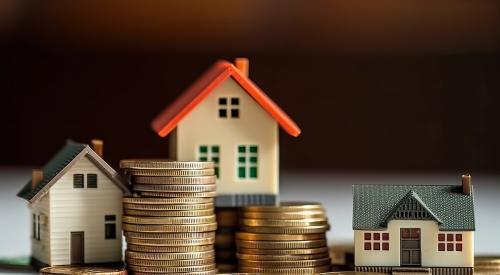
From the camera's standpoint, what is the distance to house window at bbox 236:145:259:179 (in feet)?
14.4

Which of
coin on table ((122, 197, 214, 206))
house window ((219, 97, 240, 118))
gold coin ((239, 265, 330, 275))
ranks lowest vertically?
gold coin ((239, 265, 330, 275))

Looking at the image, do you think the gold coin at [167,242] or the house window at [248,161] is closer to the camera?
the gold coin at [167,242]

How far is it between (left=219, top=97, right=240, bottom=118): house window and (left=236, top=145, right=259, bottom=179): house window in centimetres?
16

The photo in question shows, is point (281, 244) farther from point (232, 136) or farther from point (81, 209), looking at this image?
point (81, 209)

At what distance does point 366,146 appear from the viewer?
6.71 meters

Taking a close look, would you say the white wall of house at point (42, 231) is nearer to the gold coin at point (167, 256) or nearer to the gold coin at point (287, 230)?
the gold coin at point (167, 256)

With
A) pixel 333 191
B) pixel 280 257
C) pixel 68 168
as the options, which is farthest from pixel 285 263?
pixel 333 191

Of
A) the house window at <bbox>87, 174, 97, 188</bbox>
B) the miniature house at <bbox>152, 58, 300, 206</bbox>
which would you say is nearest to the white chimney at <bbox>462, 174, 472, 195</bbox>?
the miniature house at <bbox>152, 58, 300, 206</bbox>

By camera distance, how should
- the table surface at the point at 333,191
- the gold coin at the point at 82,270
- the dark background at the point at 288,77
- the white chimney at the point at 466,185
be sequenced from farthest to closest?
the dark background at the point at 288,77, the table surface at the point at 333,191, the white chimney at the point at 466,185, the gold coin at the point at 82,270

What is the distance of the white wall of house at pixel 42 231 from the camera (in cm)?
421

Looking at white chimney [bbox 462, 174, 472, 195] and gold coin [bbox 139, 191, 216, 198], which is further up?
white chimney [bbox 462, 174, 472, 195]

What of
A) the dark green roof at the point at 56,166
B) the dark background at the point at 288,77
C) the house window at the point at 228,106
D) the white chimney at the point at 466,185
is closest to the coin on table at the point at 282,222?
the house window at the point at 228,106

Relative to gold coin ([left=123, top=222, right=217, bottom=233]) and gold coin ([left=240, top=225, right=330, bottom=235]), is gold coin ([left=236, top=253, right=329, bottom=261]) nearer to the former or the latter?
gold coin ([left=240, top=225, right=330, bottom=235])

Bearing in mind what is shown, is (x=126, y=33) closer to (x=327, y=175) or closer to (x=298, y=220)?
(x=327, y=175)
